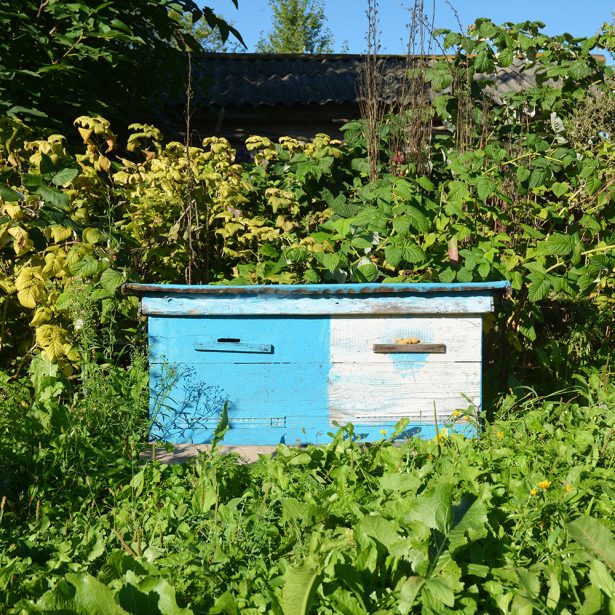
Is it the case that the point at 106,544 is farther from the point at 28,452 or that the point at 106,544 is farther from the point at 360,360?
the point at 360,360

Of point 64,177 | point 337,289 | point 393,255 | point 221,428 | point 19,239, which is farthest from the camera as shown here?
point 64,177

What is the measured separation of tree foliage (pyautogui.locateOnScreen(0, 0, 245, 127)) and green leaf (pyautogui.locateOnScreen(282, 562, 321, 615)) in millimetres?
3687

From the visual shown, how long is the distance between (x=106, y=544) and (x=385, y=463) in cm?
109

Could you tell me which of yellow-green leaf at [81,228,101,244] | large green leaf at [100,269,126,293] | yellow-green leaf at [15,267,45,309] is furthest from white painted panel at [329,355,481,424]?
yellow-green leaf at [15,267,45,309]

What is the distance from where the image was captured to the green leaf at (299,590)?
1.85 metres

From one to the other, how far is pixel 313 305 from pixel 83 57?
8.76ft

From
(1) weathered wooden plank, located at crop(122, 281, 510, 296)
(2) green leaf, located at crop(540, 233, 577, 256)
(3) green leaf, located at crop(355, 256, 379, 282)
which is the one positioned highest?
(2) green leaf, located at crop(540, 233, 577, 256)

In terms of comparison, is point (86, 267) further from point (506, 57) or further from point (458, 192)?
point (506, 57)

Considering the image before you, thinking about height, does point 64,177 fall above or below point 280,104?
below

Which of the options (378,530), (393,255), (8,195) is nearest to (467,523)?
(378,530)

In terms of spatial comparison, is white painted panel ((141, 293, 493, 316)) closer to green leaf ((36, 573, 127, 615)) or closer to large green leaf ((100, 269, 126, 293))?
large green leaf ((100, 269, 126, 293))

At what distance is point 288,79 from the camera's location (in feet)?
27.9

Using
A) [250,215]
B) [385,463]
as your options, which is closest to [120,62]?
[250,215]

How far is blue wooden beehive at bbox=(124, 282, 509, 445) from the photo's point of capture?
3.55m
